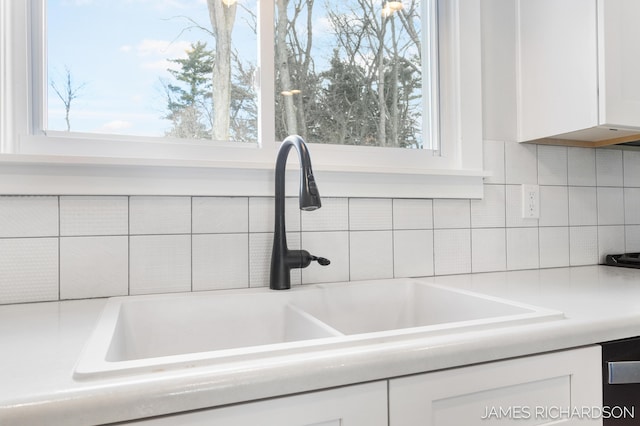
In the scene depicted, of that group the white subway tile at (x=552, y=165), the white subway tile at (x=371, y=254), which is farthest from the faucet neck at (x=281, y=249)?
the white subway tile at (x=552, y=165)

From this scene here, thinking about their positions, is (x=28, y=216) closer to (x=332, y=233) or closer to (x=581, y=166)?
(x=332, y=233)

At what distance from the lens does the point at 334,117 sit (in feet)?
4.41

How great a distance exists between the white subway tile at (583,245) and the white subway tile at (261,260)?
111 cm

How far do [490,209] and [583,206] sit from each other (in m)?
0.46

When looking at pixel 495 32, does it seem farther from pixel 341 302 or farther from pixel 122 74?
pixel 122 74

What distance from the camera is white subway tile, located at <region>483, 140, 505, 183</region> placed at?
144 centimetres

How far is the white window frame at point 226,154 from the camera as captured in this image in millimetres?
984

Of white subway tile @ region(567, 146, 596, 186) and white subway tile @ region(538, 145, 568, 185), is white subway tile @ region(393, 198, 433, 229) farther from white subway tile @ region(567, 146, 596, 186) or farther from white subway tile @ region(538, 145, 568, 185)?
white subway tile @ region(567, 146, 596, 186)

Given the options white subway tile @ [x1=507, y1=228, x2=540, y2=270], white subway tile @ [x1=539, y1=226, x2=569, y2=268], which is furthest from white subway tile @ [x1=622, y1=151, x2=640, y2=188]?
white subway tile @ [x1=507, y1=228, x2=540, y2=270]

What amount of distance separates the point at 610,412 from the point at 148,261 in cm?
108

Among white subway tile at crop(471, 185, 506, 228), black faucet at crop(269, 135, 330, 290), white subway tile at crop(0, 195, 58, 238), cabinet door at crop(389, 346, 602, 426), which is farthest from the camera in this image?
white subway tile at crop(471, 185, 506, 228)

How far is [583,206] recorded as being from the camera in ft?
5.20

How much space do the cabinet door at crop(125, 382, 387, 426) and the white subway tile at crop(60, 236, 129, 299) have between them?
2.00ft

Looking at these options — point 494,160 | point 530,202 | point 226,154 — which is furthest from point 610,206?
point 226,154
